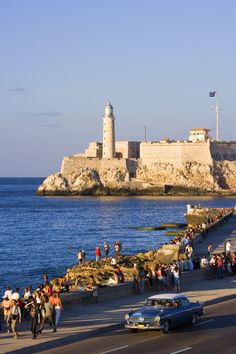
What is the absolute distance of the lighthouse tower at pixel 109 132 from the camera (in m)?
144

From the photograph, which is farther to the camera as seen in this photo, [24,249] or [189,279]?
[24,249]

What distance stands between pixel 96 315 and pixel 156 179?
403 ft

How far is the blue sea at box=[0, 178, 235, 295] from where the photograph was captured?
45688 mm

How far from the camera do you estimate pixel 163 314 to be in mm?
18000

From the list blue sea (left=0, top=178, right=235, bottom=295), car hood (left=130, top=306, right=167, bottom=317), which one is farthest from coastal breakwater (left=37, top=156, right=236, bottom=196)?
car hood (left=130, top=306, right=167, bottom=317)

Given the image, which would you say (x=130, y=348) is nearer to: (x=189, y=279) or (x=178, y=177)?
(x=189, y=279)

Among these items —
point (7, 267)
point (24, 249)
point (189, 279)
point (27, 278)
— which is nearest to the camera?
point (189, 279)

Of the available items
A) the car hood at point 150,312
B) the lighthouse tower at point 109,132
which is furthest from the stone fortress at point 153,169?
the car hood at point 150,312

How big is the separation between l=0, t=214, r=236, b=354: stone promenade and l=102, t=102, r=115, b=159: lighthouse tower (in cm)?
11572

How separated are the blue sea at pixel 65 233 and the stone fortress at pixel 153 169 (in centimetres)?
1386

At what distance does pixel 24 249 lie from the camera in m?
57.1

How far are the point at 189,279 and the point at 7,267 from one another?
20.7 metres

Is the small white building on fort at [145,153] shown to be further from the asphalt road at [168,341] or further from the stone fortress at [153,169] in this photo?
the asphalt road at [168,341]

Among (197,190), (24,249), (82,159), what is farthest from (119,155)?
(24,249)
